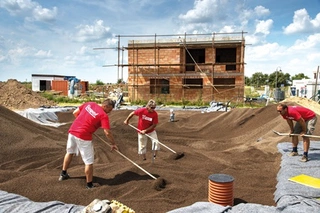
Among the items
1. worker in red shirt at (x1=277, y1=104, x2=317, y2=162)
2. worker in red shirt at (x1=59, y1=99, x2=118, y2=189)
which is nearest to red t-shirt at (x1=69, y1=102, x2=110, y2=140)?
worker in red shirt at (x1=59, y1=99, x2=118, y2=189)

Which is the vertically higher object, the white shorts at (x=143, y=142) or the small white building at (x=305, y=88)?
the small white building at (x=305, y=88)

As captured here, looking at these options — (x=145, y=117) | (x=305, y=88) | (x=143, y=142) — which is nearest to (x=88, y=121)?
(x=145, y=117)

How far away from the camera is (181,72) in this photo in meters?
23.1

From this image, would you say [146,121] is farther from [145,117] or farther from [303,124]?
[303,124]

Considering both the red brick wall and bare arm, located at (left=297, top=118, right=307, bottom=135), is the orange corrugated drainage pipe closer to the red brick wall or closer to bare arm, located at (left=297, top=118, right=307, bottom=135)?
bare arm, located at (left=297, top=118, right=307, bottom=135)

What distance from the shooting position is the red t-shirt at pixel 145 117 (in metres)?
6.43

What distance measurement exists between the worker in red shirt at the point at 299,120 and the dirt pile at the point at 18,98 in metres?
17.7

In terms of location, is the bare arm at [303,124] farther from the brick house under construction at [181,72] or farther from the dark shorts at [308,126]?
the brick house under construction at [181,72]

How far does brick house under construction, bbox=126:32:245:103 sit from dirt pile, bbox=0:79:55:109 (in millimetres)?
7080

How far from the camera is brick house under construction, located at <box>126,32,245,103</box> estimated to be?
2255 centimetres

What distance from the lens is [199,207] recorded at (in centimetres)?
362

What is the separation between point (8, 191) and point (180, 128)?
8.35 meters

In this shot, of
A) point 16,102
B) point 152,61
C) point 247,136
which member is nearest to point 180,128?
point 247,136

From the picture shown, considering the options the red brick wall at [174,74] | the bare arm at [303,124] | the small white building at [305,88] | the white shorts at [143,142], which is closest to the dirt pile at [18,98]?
the red brick wall at [174,74]
